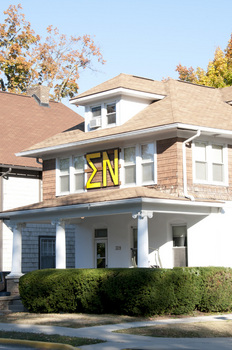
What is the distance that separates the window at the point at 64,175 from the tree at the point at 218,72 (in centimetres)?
1501

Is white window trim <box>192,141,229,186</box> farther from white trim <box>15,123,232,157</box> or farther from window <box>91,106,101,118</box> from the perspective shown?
window <box>91,106,101,118</box>

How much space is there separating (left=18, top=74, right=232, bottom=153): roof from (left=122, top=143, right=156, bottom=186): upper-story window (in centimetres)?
94

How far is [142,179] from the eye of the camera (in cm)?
2650

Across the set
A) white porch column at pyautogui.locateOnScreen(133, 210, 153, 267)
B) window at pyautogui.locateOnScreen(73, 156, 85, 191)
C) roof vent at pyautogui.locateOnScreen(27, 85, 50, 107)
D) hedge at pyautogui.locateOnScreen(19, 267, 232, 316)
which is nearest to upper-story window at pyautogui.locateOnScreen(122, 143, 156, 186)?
window at pyautogui.locateOnScreen(73, 156, 85, 191)

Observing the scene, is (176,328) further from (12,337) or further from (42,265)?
(42,265)

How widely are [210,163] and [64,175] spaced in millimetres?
7141

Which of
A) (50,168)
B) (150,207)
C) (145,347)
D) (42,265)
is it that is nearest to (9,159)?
(50,168)

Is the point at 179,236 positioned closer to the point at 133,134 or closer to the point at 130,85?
the point at 133,134

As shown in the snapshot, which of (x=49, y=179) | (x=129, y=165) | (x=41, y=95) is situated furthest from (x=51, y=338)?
(x=41, y=95)

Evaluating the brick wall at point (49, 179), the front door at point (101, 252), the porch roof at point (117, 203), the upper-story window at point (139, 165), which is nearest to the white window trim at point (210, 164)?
the porch roof at point (117, 203)

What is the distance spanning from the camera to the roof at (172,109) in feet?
85.2

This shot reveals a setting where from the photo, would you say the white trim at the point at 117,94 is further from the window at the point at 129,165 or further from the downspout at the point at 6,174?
the downspout at the point at 6,174

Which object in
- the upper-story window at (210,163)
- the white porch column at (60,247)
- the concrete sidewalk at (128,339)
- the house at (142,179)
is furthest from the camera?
the white porch column at (60,247)

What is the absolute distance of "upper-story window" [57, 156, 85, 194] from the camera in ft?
95.5
